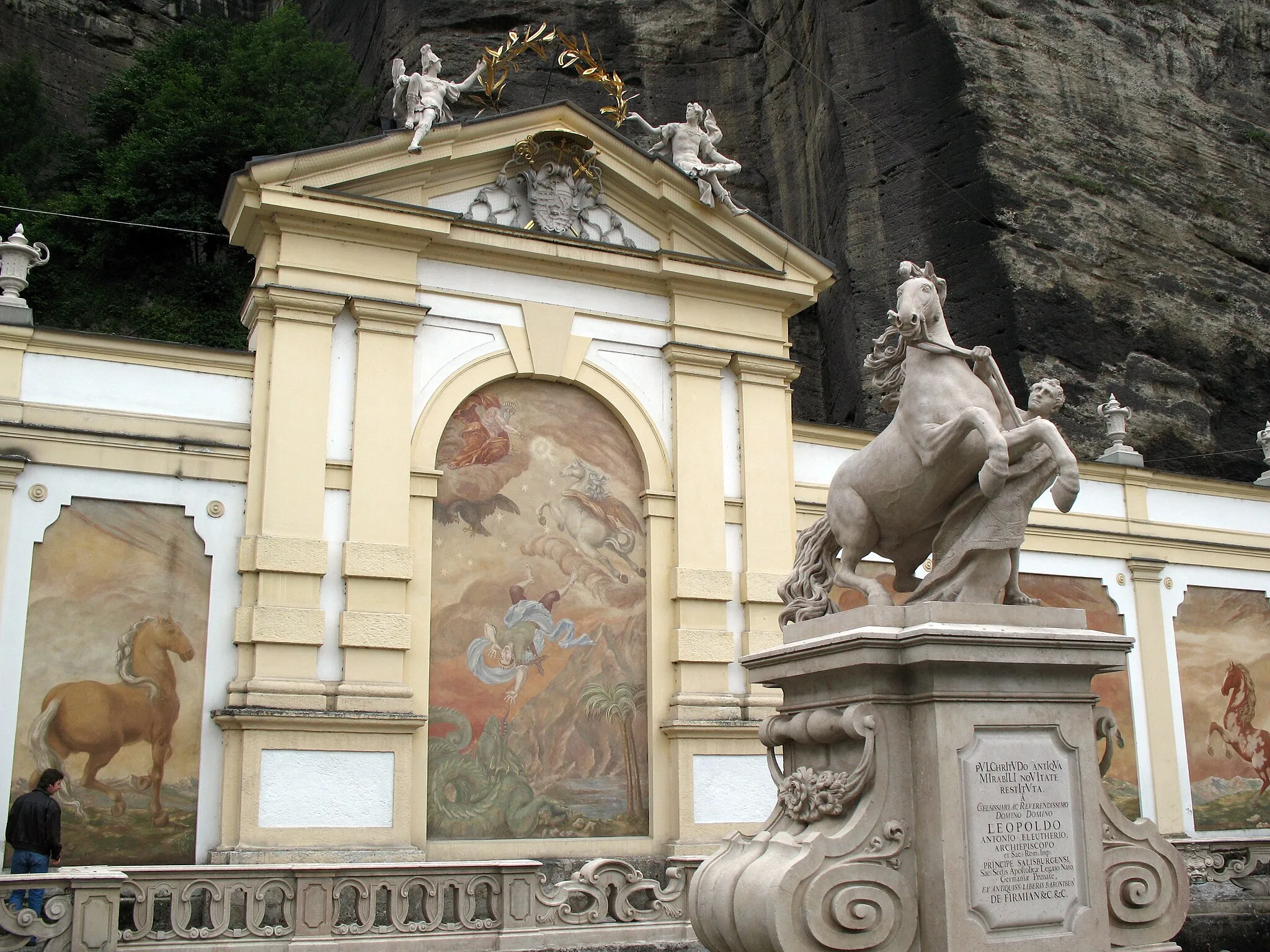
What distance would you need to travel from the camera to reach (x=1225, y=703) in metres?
17.8

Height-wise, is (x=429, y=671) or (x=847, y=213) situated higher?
(x=847, y=213)

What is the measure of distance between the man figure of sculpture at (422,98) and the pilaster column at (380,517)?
83.3 inches

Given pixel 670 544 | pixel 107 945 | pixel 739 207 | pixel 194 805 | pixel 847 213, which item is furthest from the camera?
pixel 847 213

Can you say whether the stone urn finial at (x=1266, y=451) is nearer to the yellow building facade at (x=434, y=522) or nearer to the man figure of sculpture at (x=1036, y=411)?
the yellow building facade at (x=434, y=522)

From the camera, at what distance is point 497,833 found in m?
13.1

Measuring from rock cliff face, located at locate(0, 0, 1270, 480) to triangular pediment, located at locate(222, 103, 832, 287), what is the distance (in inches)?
294

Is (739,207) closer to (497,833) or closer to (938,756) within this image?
(497,833)

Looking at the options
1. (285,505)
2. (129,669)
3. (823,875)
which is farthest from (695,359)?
(823,875)

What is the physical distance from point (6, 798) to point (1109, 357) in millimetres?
17939

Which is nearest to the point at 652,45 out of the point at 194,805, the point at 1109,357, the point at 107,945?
the point at 1109,357

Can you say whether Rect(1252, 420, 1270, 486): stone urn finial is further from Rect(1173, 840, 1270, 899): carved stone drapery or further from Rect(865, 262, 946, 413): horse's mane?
Rect(865, 262, 946, 413): horse's mane

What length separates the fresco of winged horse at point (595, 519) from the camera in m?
14.2

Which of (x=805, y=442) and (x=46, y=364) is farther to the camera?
(x=805, y=442)

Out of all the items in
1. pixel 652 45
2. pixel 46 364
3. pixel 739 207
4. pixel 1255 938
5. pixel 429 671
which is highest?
pixel 652 45
